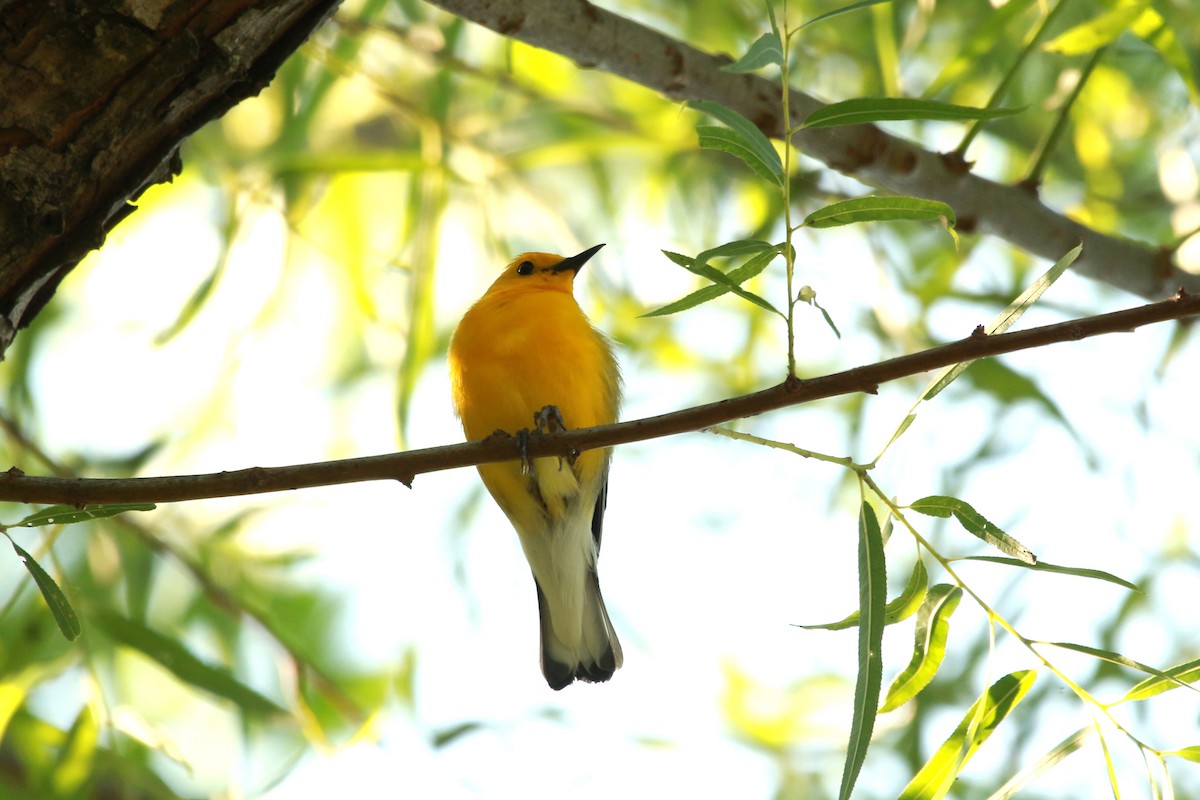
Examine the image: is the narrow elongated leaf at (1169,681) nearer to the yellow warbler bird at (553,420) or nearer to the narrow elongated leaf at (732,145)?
the narrow elongated leaf at (732,145)

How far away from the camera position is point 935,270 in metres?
4.43

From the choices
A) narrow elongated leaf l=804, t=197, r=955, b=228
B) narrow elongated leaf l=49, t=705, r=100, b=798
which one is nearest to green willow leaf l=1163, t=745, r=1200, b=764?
narrow elongated leaf l=804, t=197, r=955, b=228

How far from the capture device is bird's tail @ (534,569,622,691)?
13.1ft

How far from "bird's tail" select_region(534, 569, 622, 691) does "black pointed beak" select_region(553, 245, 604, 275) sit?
1.26 metres

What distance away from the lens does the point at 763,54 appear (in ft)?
5.90

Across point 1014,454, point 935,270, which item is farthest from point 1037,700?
point 935,270

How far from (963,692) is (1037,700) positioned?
0.92 ft

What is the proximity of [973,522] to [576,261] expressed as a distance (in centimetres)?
271

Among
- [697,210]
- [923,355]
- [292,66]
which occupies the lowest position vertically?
[923,355]

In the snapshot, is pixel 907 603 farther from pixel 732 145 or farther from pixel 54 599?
pixel 54 599

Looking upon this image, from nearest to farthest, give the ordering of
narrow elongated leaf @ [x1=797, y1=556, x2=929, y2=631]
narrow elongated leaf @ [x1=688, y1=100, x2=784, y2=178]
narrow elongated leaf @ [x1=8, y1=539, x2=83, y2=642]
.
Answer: narrow elongated leaf @ [x1=688, y1=100, x2=784, y2=178] → narrow elongated leaf @ [x1=8, y1=539, x2=83, y2=642] → narrow elongated leaf @ [x1=797, y1=556, x2=929, y2=631]

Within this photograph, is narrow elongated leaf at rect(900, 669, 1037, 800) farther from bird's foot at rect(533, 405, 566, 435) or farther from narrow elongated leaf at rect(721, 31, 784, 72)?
bird's foot at rect(533, 405, 566, 435)

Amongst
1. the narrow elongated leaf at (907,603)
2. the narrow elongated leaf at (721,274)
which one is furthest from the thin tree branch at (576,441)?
the narrow elongated leaf at (907,603)

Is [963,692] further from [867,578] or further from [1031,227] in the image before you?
[867,578]
